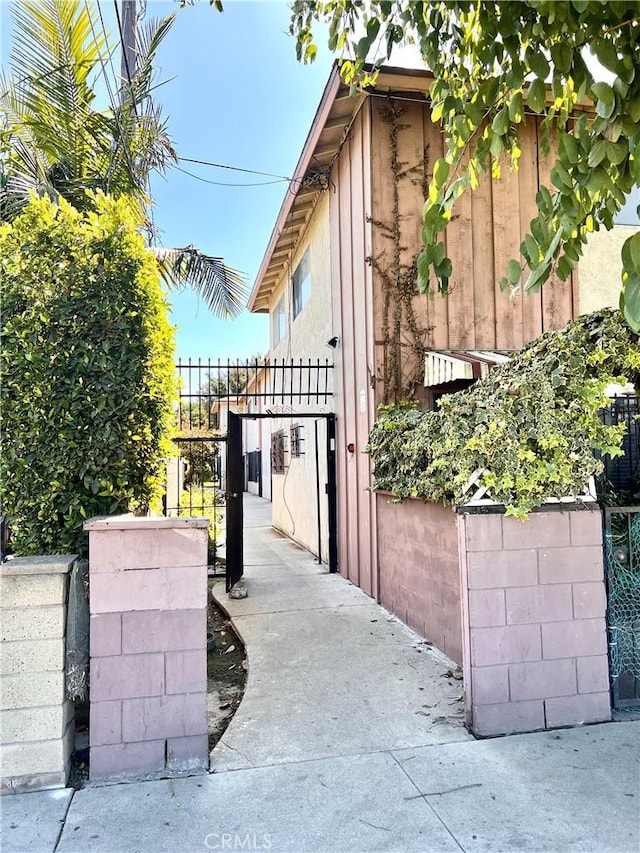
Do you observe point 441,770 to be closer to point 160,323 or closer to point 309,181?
point 160,323

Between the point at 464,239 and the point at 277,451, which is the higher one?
the point at 464,239

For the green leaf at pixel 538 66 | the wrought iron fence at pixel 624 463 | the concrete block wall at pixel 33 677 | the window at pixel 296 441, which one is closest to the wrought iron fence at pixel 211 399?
the window at pixel 296 441

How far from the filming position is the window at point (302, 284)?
1063 cm

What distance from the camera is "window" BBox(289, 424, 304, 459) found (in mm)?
11281

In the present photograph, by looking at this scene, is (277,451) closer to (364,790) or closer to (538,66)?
(364,790)

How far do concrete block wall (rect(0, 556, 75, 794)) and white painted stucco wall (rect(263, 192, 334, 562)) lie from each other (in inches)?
212

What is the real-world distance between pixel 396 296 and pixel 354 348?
1.04 meters

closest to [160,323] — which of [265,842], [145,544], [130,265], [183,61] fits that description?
[130,265]

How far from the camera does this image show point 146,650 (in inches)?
121

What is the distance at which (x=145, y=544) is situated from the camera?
3121mm

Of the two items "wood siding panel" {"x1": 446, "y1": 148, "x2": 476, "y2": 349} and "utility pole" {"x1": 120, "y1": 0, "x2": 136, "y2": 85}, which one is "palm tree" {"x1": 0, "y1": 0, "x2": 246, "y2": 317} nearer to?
"utility pole" {"x1": 120, "y1": 0, "x2": 136, "y2": 85}

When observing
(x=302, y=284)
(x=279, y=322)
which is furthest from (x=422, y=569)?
(x=279, y=322)

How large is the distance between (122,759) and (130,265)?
2806 millimetres

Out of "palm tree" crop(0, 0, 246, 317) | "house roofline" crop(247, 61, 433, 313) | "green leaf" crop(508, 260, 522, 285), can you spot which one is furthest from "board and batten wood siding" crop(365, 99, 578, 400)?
"green leaf" crop(508, 260, 522, 285)
